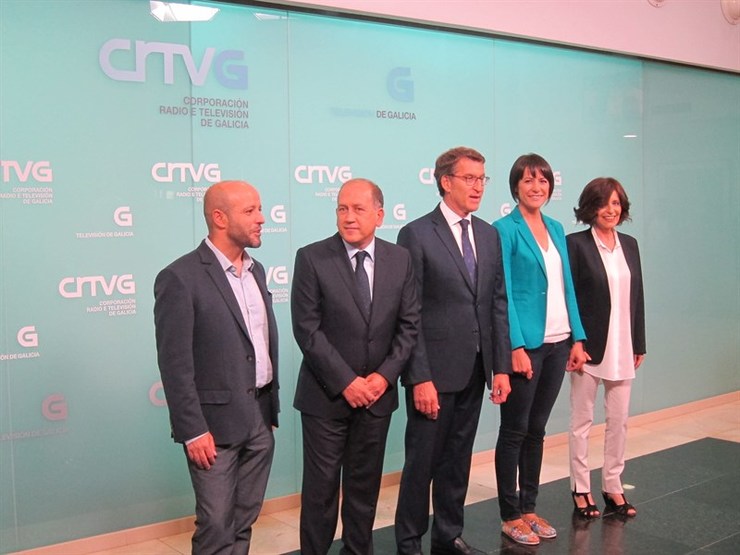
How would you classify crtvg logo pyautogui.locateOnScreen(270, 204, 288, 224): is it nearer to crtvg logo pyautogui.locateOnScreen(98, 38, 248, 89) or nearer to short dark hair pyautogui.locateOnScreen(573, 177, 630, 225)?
crtvg logo pyautogui.locateOnScreen(98, 38, 248, 89)

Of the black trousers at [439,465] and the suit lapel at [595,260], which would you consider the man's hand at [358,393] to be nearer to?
the black trousers at [439,465]

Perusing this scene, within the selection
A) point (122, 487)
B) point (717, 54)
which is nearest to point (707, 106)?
point (717, 54)

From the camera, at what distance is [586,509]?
4.24m

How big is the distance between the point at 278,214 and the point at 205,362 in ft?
5.76

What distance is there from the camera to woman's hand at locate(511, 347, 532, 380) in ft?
12.1

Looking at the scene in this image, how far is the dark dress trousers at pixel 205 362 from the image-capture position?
2742mm

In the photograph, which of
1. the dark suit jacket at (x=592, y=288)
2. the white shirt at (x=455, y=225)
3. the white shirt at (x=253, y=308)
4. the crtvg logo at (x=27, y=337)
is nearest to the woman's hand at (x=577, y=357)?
the dark suit jacket at (x=592, y=288)

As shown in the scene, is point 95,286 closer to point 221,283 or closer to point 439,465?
point 221,283

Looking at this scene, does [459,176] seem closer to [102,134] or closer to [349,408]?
[349,408]

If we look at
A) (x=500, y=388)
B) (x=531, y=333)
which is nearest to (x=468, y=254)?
(x=531, y=333)

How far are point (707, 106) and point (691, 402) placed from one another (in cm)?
248

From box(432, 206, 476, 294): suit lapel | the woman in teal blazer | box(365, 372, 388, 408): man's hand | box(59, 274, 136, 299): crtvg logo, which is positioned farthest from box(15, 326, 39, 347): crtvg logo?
the woman in teal blazer

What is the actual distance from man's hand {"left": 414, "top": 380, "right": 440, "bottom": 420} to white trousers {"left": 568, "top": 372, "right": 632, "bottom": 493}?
Answer: 1.07 meters

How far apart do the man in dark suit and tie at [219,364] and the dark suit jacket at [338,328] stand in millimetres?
246
